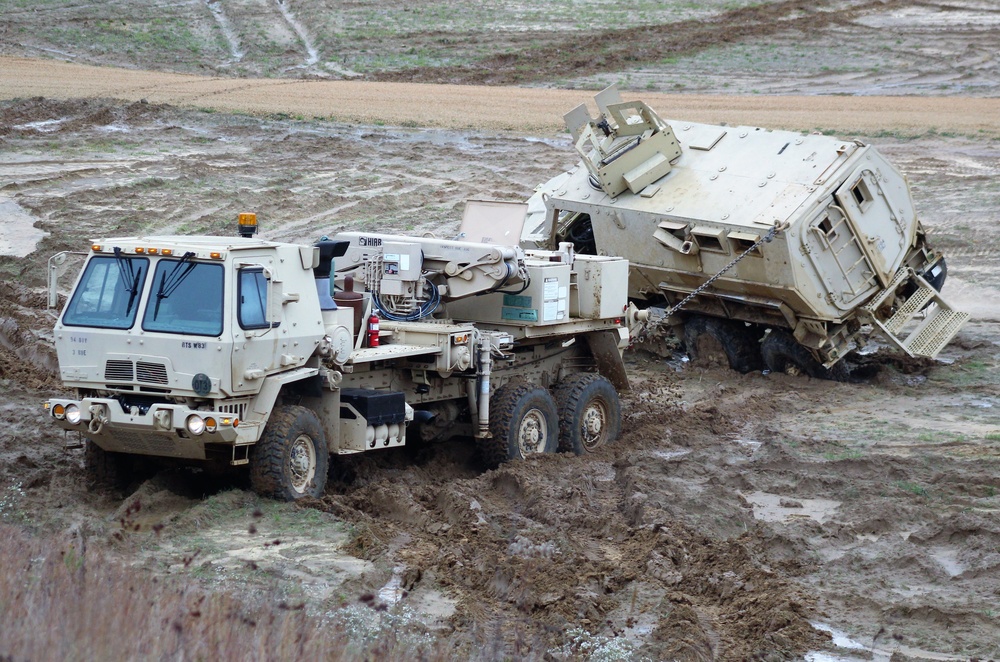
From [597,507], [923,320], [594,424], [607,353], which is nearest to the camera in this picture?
[597,507]

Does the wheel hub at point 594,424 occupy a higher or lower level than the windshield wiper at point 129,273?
lower

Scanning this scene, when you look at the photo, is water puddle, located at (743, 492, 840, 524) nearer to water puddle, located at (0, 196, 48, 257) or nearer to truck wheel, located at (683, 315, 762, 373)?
truck wheel, located at (683, 315, 762, 373)

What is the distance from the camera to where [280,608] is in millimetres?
6855

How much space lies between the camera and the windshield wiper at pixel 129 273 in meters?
9.74

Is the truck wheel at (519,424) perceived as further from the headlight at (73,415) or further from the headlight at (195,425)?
the headlight at (73,415)

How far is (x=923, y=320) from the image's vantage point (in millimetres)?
16703

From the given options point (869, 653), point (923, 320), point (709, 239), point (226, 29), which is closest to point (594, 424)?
point (709, 239)

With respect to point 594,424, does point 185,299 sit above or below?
above

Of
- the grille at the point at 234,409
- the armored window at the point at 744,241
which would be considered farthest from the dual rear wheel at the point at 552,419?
the grille at the point at 234,409

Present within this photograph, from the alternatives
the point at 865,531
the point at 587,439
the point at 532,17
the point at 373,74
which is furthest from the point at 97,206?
the point at 532,17

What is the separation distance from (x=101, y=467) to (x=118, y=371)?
977mm

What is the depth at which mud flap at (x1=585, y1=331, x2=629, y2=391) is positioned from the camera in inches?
540

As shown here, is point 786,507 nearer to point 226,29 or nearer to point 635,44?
point 635,44

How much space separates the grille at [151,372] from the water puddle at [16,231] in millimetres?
10766
